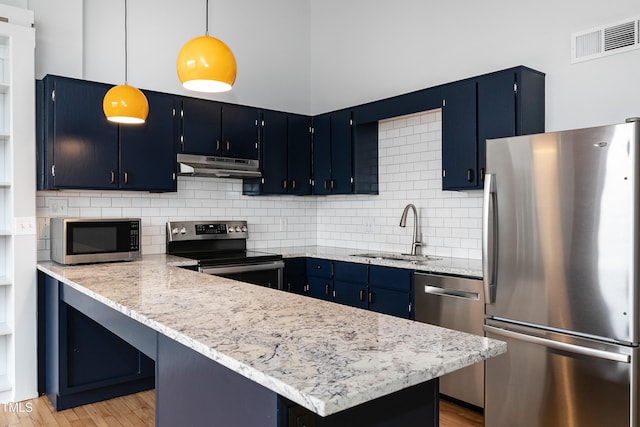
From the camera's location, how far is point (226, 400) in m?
1.49

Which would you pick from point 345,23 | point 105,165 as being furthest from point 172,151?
point 345,23

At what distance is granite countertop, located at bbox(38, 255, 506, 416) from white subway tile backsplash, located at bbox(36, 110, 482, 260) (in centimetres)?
202

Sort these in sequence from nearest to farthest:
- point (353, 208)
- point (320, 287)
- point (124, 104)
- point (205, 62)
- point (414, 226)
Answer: point (205, 62)
point (124, 104)
point (414, 226)
point (320, 287)
point (353, 208)

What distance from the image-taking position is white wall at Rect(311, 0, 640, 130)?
3383 millimetres

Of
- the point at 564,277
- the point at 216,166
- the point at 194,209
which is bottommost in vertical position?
the point at 564,277

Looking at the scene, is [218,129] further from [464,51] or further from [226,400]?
[226,400]

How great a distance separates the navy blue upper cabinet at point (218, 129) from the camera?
437 cm

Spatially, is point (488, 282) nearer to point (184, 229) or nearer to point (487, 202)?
point (487, 202)

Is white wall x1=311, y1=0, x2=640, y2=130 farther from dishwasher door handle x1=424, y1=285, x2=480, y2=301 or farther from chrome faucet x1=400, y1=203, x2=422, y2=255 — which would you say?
dishwasher door handle x1=424, y1=285, x2=480, y2=301

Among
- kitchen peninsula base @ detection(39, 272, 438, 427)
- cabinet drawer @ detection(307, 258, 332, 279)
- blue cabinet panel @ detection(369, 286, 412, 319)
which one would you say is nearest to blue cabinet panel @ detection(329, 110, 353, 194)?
cabinet drawer @ detection(307, 258, 332, 279)

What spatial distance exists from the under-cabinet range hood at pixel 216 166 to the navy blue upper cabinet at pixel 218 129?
89 millimetres

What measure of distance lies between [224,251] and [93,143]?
158 cm

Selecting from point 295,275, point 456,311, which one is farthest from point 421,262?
point 295,275

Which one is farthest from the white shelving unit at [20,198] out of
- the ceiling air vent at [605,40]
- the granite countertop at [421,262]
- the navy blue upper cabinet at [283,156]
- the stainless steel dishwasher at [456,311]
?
the ceiling air vent at [605,40]
